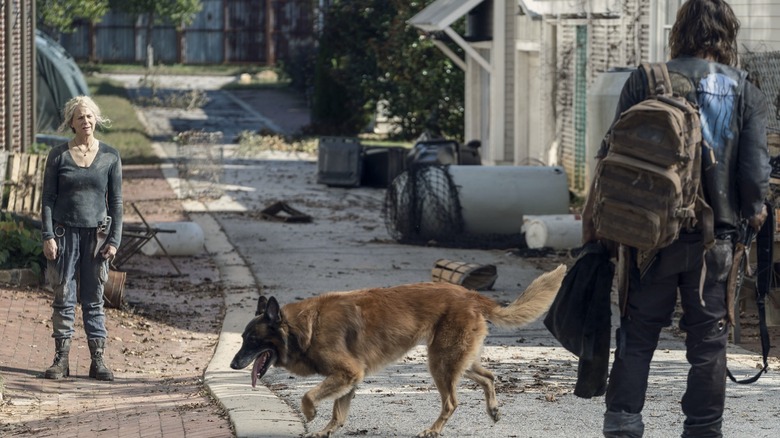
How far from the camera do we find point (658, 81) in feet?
18.6

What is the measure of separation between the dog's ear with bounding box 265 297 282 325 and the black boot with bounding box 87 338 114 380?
2.59 m

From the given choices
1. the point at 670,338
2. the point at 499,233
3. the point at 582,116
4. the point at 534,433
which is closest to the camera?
the point at 534,433

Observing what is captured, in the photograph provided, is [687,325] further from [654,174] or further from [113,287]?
[113,287]

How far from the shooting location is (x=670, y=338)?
33.0ft

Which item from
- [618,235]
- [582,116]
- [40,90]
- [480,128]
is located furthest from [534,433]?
[40,90]

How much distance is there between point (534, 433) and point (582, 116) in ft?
47.2

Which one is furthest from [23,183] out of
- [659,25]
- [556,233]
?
[659,25]

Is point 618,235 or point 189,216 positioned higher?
point 618,235

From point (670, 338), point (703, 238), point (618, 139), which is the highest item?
point (618, 139)

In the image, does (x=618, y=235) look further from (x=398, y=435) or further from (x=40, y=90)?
(x=40, y=90)

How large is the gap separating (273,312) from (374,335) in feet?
1.79

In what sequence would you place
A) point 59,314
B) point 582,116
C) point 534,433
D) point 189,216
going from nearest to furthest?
1. point 534,433
2. point 59,314
3. point 189,216
4. point 582,116

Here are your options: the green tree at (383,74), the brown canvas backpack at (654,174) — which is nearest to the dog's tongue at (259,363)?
the brown canvas backpack at (654,174)

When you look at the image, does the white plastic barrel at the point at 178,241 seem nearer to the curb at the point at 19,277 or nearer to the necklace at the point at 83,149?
the curb at the point at 19,277
